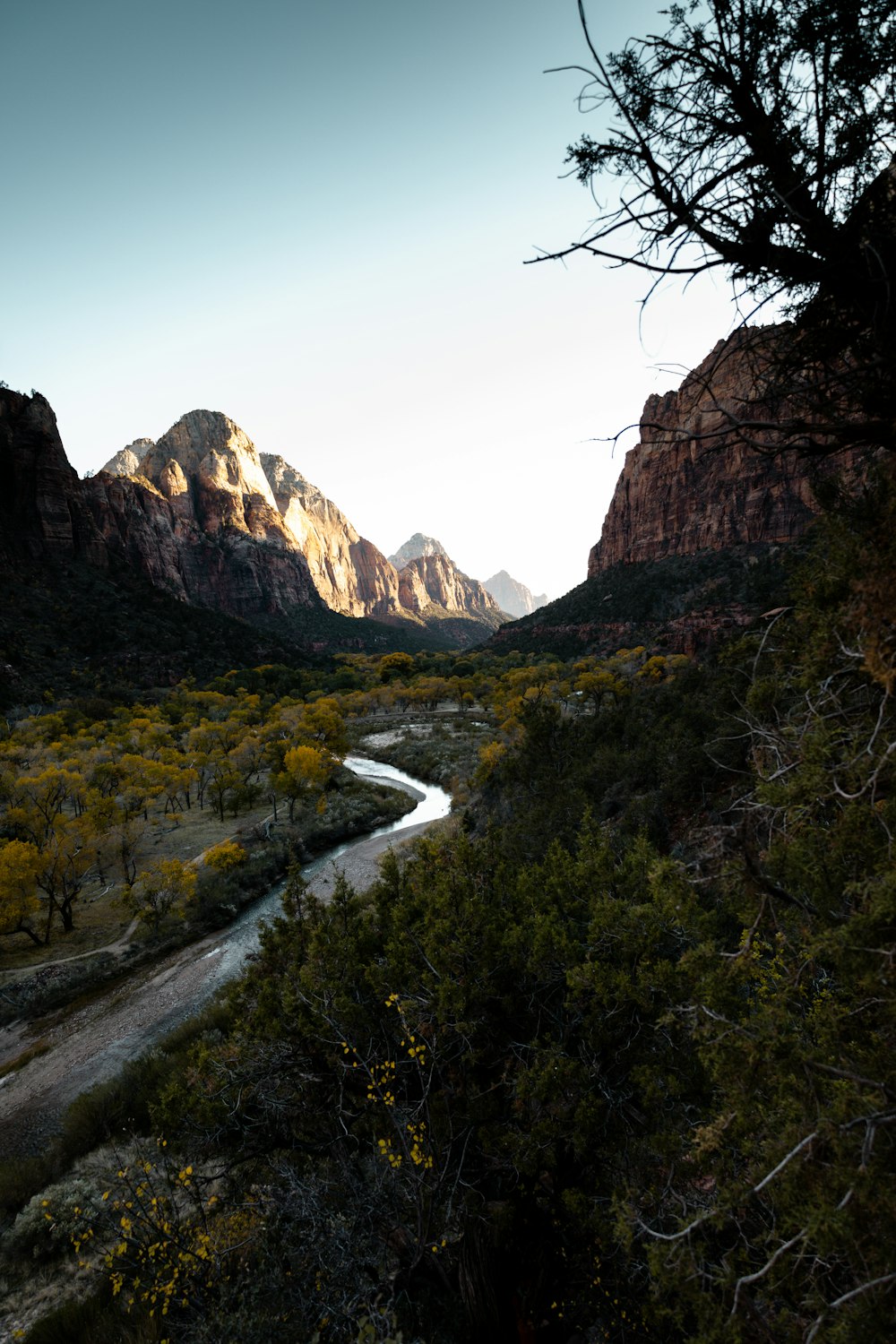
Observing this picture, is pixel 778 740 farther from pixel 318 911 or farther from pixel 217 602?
pixel 217 602

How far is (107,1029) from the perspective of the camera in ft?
49.0

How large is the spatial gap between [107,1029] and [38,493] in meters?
74.6

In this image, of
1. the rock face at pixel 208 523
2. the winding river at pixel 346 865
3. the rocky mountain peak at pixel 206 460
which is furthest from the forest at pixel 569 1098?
the rocky mountain peak at pixel 206 460

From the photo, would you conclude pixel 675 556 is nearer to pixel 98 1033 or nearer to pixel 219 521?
pixel 98 1033

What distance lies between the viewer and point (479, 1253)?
224 inches

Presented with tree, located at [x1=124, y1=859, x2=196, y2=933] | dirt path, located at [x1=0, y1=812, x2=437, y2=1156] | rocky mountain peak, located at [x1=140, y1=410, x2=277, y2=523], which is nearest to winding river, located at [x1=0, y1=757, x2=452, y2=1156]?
dirt path, located at [x1=0, y1=812, x2=437, y2=1156]

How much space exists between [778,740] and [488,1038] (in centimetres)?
572

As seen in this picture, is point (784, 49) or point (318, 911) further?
point (318, 911)

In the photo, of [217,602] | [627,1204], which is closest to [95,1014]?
[627,1204]

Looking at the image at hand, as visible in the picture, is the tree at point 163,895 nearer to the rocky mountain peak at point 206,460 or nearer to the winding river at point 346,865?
the winding river at point 346,865

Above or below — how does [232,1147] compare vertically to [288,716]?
below

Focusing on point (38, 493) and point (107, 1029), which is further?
point (38, 493)

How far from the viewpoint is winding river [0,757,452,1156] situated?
12195 millimetres

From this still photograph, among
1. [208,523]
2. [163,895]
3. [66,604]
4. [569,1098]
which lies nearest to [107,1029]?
[163,895]
